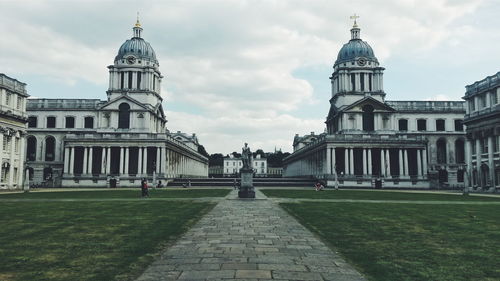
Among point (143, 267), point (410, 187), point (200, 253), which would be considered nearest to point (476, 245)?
point (200, 253)

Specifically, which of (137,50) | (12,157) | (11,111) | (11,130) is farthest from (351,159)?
(11,111)

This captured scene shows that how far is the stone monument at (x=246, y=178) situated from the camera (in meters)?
32.0

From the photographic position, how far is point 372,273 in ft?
25.7

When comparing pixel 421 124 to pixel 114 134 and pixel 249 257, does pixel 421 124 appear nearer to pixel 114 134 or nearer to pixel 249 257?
pixel 114 134

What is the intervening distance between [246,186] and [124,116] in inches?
2093

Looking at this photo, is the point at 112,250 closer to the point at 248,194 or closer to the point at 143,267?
the point at 143,267

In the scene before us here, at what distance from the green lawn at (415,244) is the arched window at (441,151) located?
72.4m

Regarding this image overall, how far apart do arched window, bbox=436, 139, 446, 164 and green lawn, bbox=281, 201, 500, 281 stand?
72.4m

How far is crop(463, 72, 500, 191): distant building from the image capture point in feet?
176

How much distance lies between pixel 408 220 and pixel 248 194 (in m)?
16.6

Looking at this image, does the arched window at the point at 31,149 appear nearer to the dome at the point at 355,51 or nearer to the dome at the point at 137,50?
the dome at the point at 137,50

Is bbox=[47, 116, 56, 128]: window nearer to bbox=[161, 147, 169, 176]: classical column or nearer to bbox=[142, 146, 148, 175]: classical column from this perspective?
bbox=[142, 146, 148, 175]: classical column

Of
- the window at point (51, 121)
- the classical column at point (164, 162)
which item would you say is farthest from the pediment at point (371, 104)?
the window at point (51, 121)

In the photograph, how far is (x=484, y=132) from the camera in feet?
184
